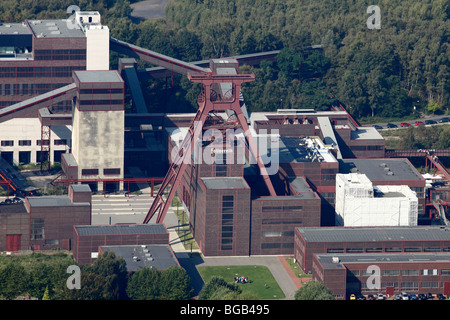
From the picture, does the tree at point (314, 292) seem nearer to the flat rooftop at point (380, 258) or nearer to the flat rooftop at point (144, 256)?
the flat rooftop at point (380, 258)

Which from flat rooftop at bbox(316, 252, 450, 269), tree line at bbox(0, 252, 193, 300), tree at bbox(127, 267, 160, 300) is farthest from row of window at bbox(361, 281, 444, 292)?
tree at bbox(127, 267, 160, 300)

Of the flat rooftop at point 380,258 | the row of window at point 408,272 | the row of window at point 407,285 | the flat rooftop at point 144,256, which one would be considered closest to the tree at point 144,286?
the flat rooftop at point 144,256

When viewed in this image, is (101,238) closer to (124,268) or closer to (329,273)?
(124,268)

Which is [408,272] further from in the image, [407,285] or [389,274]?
[389,274]

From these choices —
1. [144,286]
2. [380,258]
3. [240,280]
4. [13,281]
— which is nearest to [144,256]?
[144,286]

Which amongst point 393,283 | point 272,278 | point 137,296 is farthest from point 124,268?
point 393,283

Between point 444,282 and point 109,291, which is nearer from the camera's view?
Answer: point 109,291
